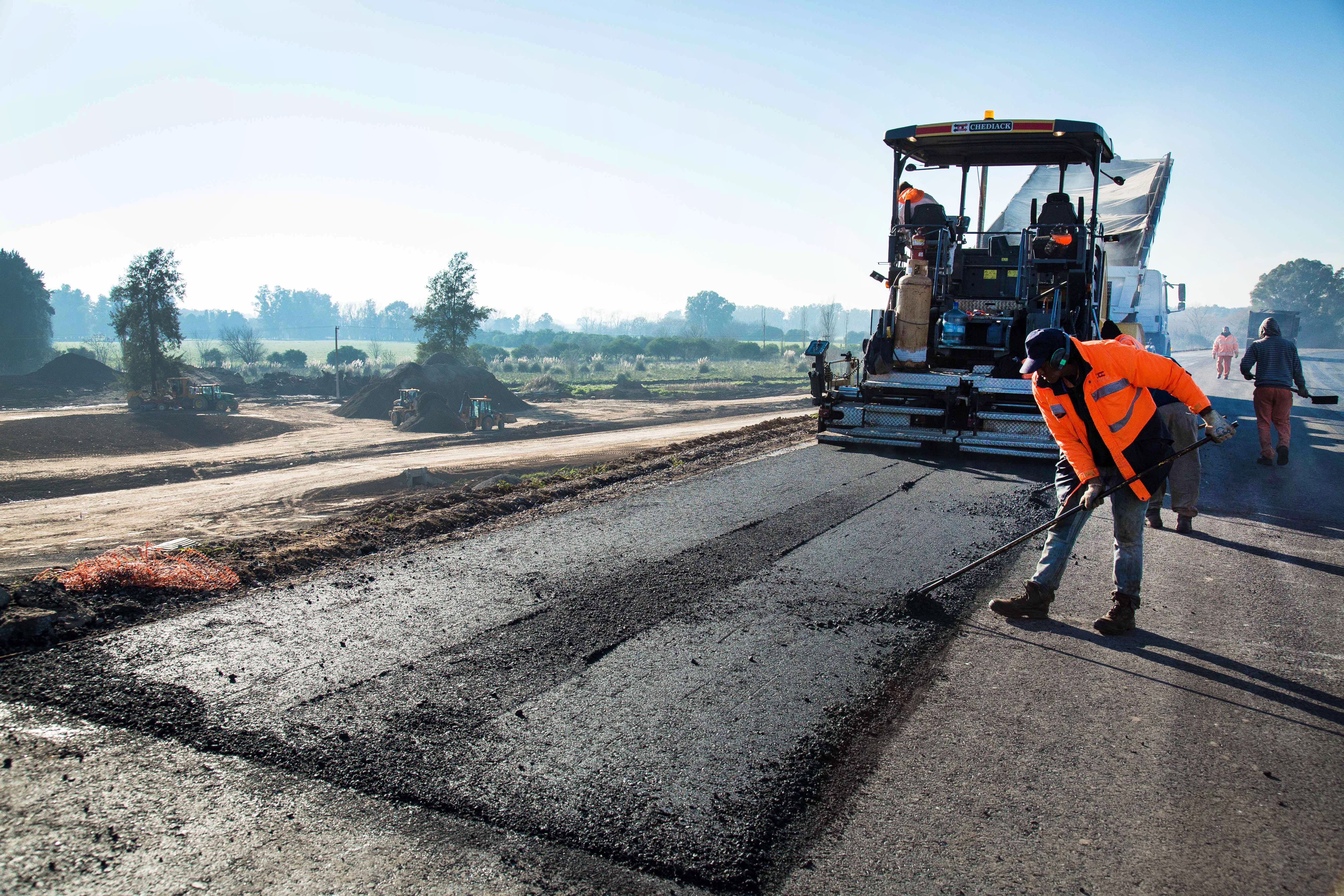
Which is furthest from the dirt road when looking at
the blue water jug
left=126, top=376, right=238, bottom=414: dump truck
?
the blue water jug

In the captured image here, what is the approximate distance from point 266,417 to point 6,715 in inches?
1267

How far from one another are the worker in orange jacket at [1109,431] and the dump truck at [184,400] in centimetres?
3462

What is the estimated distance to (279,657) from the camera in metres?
3.93

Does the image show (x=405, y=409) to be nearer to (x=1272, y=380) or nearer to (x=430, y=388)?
(x=430, y=388)

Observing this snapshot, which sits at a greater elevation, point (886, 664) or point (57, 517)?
point (886, 664)

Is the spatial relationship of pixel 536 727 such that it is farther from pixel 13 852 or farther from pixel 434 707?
pixel 13 852

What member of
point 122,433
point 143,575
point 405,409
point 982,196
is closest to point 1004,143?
point 982,196

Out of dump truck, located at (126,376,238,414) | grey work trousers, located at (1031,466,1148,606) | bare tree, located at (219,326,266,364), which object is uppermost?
bare tree, located at (219,326,266,364)

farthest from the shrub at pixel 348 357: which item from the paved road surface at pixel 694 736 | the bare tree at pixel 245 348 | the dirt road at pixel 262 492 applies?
the paved road surface at pixel 694 736

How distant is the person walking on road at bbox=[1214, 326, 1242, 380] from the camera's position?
83.1 ft

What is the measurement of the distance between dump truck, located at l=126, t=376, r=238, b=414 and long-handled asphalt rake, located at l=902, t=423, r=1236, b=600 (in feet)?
111

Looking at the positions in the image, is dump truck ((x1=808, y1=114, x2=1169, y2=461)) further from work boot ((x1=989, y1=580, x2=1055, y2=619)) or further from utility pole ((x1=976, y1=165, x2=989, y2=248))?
work boot ((x1=989, y1=580, x2=1055, y2=619))

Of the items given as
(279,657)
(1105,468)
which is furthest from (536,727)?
(1105,468)

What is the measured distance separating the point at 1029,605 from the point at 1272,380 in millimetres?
7531
